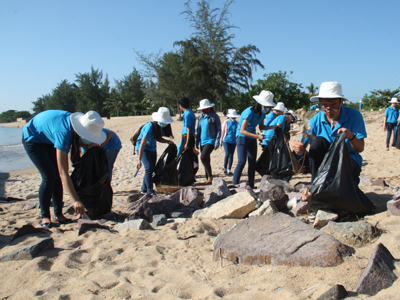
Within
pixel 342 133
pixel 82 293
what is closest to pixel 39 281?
pixel 82 293

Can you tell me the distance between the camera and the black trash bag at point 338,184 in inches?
110

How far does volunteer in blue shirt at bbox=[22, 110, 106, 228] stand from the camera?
2871 millimetres

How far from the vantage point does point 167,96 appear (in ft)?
104

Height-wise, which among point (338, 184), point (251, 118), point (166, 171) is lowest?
point (166, 171)

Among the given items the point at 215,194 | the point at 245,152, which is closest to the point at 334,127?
the point at 215,194

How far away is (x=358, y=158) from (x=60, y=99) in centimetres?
6716

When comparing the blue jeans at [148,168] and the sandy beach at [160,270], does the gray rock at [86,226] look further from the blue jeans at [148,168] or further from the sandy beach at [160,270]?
the blue jeans at [148,168]

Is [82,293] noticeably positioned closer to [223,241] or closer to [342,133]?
[223,241]

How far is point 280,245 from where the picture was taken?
2.19 meters

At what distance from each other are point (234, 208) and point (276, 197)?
56 cm

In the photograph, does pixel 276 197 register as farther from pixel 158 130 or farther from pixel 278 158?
pixel 158 130

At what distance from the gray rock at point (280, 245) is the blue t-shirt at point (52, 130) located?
1.74 metres

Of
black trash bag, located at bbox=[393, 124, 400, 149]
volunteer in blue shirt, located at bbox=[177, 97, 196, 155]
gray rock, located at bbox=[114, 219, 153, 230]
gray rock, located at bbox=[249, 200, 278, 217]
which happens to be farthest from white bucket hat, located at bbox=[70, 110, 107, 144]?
black trash bag, located at bbox=[393, 124, 400, 149]

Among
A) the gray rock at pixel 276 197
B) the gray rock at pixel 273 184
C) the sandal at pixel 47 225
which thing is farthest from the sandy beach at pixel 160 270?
the gray rock at pixel 273 184
